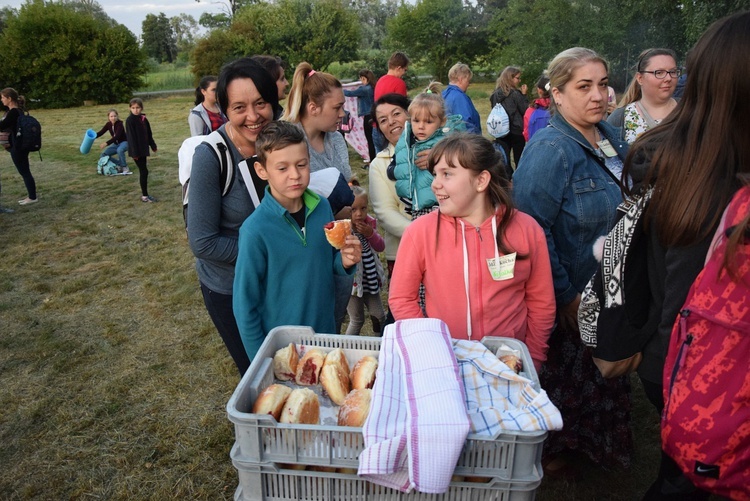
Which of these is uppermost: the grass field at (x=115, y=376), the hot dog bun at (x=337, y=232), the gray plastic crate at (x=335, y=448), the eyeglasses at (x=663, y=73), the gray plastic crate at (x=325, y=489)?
the eyeglasses at (x=663, y=73)

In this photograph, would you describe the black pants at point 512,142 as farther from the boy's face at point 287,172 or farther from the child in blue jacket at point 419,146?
the boy's face at point 287,172

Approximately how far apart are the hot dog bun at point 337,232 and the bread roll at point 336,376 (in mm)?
625

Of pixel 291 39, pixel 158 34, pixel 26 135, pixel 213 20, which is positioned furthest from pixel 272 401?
pixel 158 34

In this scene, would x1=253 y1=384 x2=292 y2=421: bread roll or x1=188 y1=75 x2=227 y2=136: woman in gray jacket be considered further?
x1=188 y1=75 x2=227 y2=136: woman in gray jacket

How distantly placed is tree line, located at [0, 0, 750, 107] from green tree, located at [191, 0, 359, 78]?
0.06 meters

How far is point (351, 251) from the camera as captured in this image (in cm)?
220

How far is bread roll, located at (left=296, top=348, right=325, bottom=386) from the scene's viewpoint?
150 centimetres

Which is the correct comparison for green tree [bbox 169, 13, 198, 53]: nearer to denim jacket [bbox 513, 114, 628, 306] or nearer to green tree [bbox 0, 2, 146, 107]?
green tree [bbox 0, 2, 146, 107]

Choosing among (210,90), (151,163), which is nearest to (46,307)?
(210,90)

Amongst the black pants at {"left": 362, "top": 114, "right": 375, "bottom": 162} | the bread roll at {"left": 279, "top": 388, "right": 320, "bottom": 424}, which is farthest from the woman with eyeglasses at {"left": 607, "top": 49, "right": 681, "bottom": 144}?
the black pants at {"left": 362, "top": 114, "right": 375, "bottom": 162}

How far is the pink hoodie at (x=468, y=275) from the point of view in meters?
2.05

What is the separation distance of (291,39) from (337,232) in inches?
1278

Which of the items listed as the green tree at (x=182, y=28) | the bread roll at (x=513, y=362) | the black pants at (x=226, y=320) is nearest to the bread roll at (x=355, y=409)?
the bread roll at (x=513, y=362)

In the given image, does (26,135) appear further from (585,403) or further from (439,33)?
(439,33)
